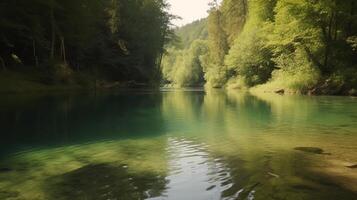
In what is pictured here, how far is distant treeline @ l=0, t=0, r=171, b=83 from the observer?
4047 cm

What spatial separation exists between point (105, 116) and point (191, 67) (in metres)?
95.8

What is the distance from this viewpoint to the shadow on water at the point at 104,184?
21.3 ft

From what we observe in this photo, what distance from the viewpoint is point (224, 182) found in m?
7.27

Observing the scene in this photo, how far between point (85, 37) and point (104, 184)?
46.2 meters

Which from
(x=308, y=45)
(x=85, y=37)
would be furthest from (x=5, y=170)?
(x=85, y=37)

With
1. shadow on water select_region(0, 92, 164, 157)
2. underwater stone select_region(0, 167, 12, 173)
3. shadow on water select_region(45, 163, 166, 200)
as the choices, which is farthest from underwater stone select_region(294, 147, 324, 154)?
underwater stone select_region(0, 167, 12, 173)

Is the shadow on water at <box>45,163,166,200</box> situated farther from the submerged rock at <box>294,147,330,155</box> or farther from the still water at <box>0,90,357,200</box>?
the submerged rock at <box>294,147,330,155</box>

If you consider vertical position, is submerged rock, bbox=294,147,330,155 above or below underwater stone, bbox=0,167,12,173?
above

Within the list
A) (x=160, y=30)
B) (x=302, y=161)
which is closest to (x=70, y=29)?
(x=160, y=30)

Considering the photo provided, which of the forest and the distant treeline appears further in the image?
the distant treeline

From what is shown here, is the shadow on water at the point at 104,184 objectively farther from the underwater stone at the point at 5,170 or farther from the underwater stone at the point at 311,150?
the underwater stone at the point at 311,150

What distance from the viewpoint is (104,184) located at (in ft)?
23.5

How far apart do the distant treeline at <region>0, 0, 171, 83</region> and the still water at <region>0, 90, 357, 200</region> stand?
2591 cm

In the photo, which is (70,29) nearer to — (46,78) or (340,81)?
(46,78)
